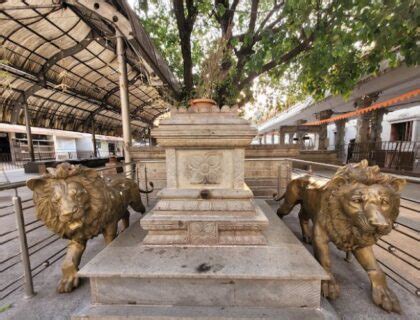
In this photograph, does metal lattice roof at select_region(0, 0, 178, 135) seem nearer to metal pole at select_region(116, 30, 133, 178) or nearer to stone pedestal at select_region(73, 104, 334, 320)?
metal pole at select_region(116, 30, 133, 178)

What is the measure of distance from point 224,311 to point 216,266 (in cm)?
34

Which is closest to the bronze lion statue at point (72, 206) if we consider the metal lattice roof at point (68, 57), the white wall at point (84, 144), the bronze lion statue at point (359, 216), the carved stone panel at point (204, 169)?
the carved stone panel at point (204, 169)

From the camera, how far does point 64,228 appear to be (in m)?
1.83

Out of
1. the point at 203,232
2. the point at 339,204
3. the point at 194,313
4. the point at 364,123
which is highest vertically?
the point at 364,123

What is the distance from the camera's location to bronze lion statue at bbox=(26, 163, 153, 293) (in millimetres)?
1717

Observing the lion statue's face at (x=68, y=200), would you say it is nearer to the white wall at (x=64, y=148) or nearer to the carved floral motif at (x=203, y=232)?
the carved floral motif at (x=203, y=232)

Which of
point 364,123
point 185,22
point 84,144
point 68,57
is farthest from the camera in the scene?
point 84,144

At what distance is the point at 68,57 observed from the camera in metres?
7.30

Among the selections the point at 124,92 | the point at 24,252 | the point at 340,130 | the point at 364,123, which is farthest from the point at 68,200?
the point at 340,130

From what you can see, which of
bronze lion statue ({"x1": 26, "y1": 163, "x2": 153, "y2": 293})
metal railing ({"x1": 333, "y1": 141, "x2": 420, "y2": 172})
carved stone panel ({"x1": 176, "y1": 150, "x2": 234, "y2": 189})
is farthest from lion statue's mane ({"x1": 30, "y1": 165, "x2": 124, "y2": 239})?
metal railing ({"x1": 333, "y1": 141, "x2": 420, "y2": 172})

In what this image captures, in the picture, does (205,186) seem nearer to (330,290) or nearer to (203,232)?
(203,232)

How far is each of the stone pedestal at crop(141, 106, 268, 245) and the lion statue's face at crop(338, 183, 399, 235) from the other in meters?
0.77

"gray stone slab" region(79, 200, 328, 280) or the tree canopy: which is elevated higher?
the tree canopy

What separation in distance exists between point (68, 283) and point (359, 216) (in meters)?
2.72
